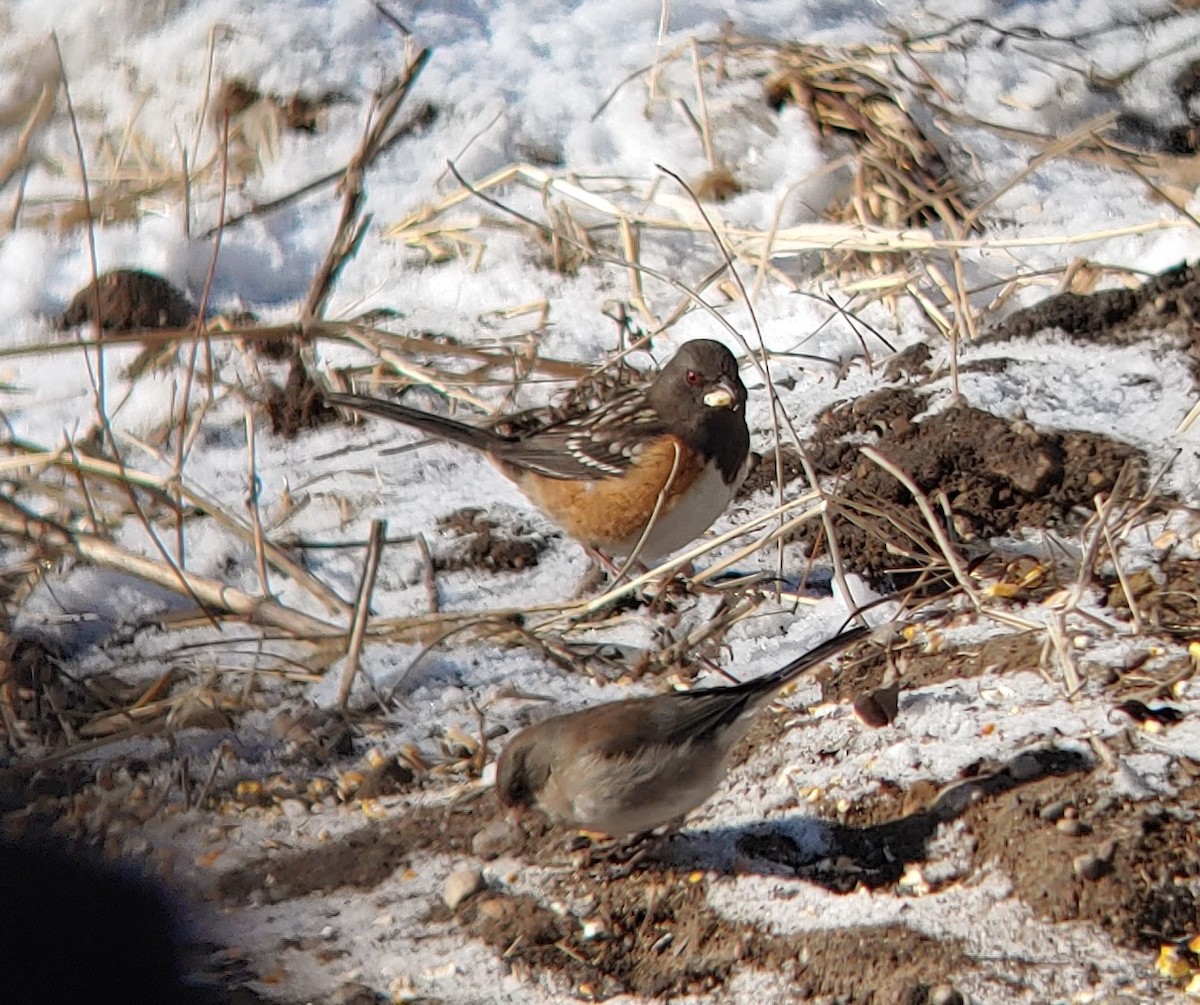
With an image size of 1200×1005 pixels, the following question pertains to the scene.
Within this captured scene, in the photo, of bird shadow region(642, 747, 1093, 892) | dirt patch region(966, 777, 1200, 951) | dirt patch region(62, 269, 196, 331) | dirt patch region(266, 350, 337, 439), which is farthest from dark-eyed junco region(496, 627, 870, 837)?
dirt patch region(62, 269, 196, 331)

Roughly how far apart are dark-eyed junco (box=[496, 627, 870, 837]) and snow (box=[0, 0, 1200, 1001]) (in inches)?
7.3

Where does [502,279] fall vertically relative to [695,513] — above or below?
above

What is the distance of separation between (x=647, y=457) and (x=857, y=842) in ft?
3.90

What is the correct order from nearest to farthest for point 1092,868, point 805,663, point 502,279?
point 1092,868
point 805,663
point 502,279

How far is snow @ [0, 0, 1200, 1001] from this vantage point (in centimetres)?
301

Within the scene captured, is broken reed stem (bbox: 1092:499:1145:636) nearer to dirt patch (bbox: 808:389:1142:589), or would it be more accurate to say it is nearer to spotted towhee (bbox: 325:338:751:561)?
dirt patch (bbox: 808:389:1142:589)

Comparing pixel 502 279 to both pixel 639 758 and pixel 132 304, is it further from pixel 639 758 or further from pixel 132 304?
pixel 639 758

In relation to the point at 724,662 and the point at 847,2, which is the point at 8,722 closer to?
the point at 724,662

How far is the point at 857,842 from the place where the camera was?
2.84 metres

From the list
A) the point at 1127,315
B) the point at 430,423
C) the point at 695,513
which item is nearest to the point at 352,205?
the point at 430,423

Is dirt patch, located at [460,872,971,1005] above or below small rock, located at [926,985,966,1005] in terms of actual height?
below

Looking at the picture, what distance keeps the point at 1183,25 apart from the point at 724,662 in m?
3.62

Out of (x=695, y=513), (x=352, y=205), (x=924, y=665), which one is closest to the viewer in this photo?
(x=924, y=665)

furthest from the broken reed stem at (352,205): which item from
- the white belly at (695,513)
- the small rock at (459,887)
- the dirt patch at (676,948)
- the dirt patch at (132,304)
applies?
the dirt patch at (676,948)
